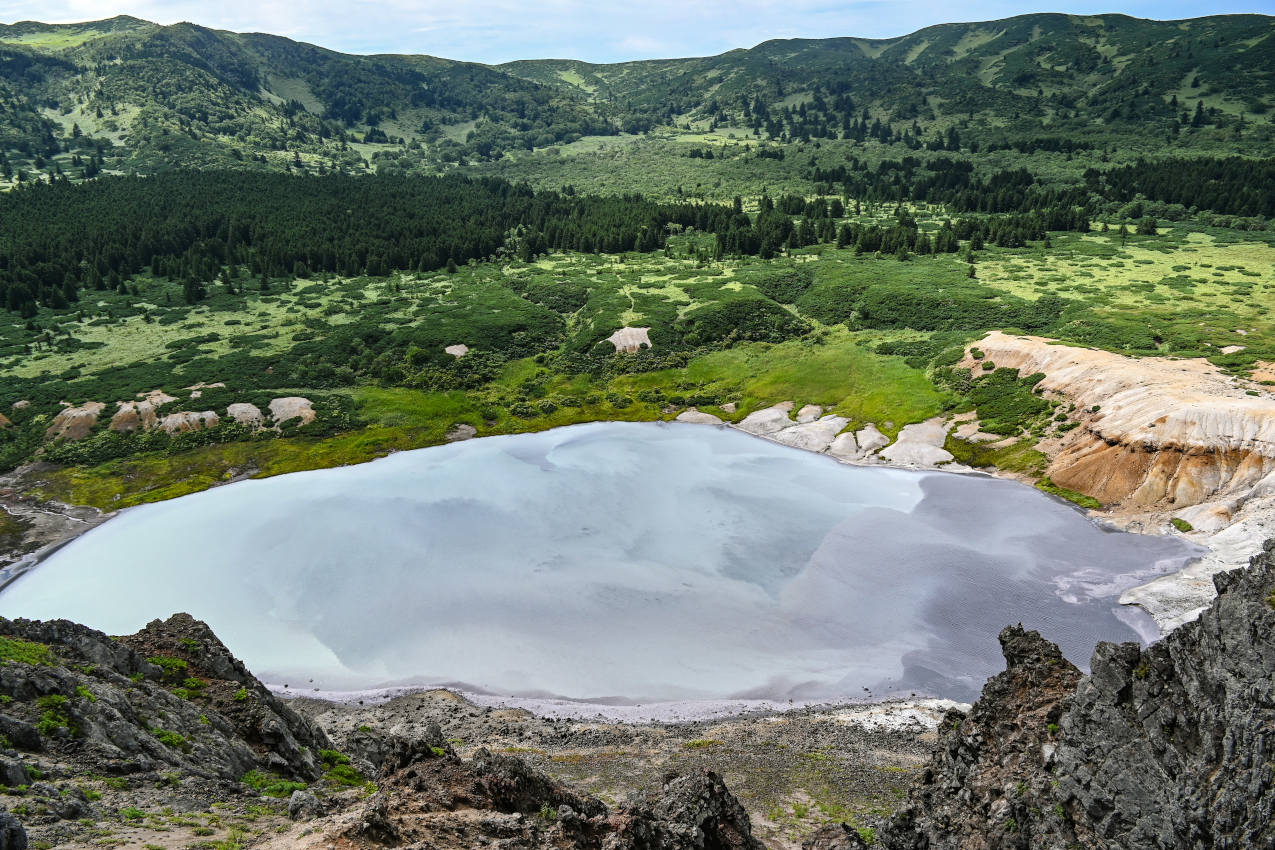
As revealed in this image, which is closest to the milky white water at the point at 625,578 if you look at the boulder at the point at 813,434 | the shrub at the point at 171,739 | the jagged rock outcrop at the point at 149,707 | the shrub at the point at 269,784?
the boulder at the point at 813,434

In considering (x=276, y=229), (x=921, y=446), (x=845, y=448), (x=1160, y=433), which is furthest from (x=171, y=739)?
(x=276, y=229)

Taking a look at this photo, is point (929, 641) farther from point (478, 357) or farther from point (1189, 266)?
point (1189, 266)

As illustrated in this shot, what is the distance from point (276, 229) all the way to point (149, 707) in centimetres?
13068

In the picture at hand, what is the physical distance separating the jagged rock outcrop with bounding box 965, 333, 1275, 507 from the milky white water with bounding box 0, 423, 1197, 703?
4625mm

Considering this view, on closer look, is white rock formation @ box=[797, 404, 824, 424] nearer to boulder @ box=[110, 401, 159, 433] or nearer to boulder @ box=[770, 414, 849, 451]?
boulder @ box=[770, 414, 849, 451]

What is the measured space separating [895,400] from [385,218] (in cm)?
11612

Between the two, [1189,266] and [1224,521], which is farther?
[1189,266]

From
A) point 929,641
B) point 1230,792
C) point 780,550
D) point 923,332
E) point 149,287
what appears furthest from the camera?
point 149,287

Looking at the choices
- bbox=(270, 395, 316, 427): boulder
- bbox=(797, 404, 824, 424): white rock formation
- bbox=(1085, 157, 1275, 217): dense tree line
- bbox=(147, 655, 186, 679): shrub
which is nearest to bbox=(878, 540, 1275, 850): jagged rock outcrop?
bbox=(147, 655, 186, 679): shrub

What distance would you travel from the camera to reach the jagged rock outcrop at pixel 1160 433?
157 ft

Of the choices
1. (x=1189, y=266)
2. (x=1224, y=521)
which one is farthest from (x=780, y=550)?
(x=1189, y=266)

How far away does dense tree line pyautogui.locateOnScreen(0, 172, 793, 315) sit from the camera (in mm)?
115500

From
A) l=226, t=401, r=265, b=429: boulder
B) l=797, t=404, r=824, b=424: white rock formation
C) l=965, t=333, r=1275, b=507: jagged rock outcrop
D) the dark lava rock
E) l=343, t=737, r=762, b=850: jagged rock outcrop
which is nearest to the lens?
the dark lava rock

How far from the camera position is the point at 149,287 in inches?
4402
